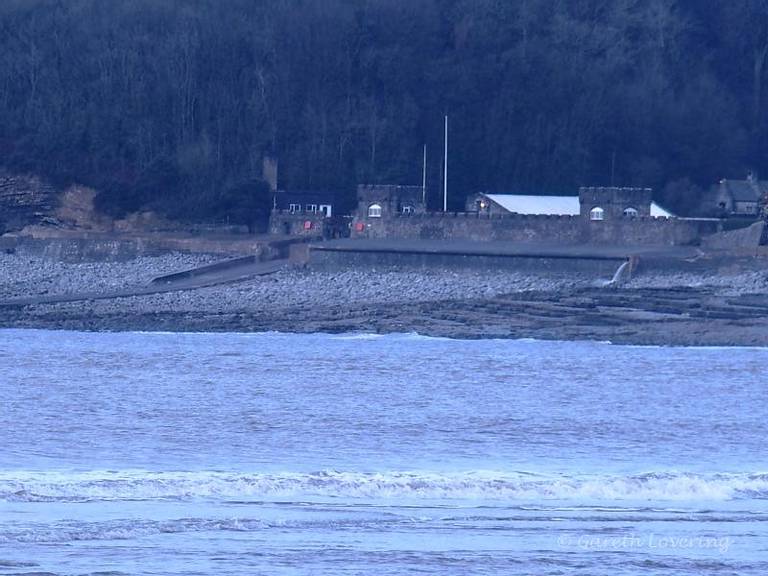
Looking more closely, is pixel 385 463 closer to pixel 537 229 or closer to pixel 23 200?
pixel 537 229

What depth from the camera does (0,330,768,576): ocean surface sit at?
10555 millimetres

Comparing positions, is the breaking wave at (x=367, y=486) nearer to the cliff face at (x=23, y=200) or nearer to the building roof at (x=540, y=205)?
the building roof at (x=540, y=205)

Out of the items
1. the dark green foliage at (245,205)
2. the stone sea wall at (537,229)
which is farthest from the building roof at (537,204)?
the dark green foliage at (245,205)

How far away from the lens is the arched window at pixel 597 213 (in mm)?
40031

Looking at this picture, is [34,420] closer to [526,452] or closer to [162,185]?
[526,452]

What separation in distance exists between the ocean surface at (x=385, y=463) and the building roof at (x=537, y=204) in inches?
739

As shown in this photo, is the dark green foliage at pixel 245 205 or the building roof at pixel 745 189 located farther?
the building roof at pixel 745 189

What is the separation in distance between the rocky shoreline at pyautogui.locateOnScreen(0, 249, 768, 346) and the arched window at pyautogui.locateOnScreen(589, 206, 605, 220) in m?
5.39

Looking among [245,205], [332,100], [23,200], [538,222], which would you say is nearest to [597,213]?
[538,222]

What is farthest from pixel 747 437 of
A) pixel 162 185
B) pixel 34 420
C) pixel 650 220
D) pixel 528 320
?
pixel 162 185

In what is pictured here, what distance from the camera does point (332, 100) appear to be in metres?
52.3

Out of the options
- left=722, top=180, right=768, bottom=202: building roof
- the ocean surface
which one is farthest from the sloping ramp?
left=722, top=180, right=768, bottom=202: building roof

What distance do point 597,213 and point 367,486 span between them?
27930 mm

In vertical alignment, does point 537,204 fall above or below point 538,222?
above
